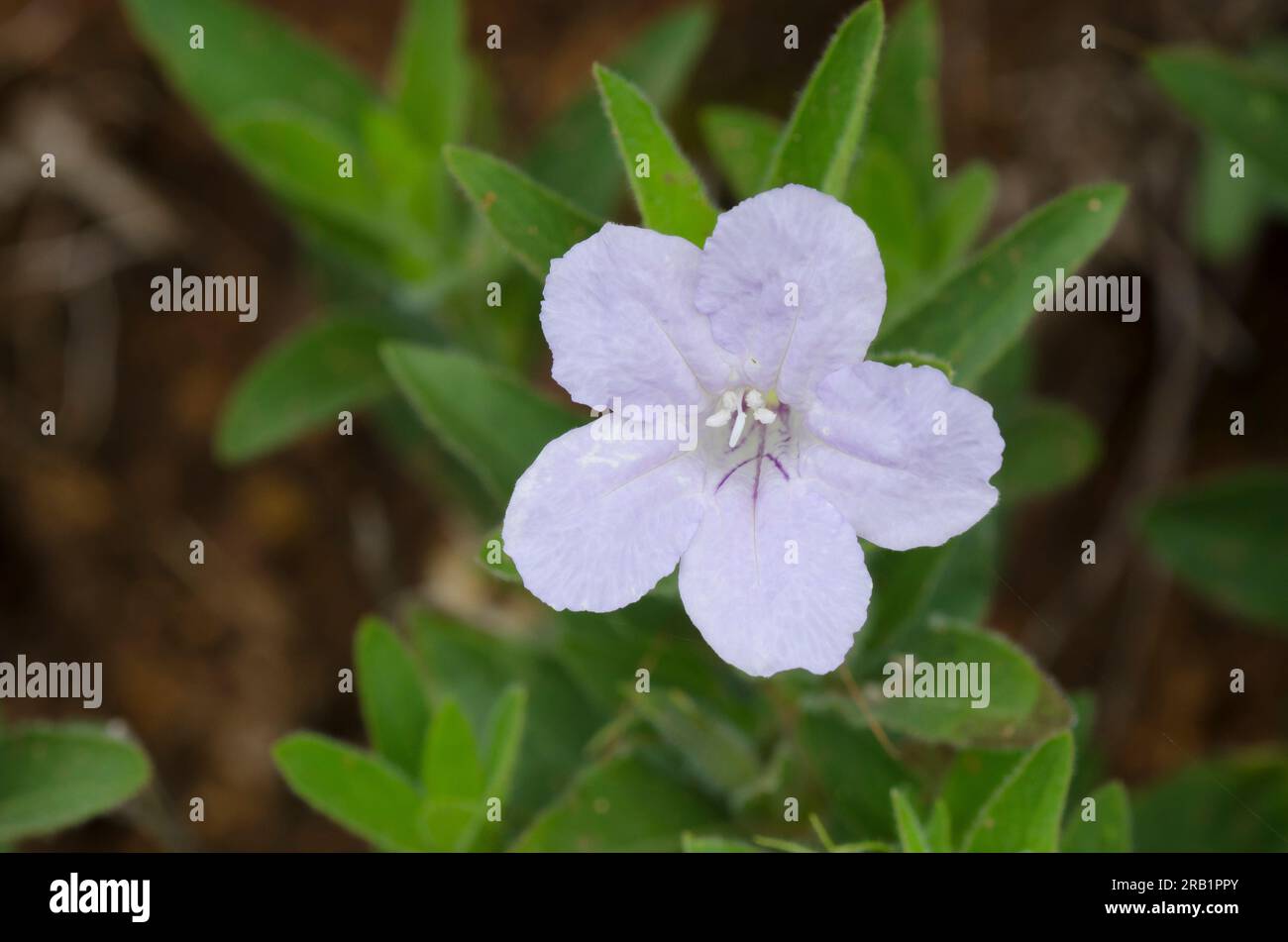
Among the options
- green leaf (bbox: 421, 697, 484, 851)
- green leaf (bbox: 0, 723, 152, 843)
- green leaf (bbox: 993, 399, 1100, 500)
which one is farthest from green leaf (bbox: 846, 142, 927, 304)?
green leaf (bbox: 0, 723, 152, 843)

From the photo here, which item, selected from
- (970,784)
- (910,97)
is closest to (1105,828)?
(970,784)

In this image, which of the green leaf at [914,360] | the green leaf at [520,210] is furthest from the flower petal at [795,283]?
the green leaf at [520,210]

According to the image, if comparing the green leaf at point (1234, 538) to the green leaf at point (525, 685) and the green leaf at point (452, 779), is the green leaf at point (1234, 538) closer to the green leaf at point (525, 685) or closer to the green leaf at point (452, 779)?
the green leaf at point (525, 685)

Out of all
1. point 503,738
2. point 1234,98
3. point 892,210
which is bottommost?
point 503,738

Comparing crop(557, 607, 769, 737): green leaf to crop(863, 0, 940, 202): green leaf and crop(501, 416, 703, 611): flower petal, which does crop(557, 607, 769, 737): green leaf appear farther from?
crop(863, 0, 940, 202): green leaf

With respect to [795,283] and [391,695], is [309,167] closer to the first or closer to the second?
[391,695]
